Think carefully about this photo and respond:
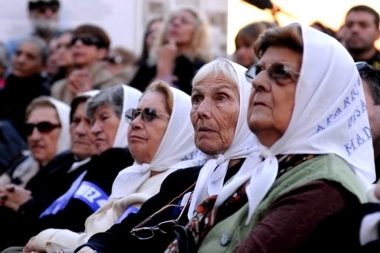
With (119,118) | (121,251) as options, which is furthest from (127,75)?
(121,251)

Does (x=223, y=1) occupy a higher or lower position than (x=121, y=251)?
lower

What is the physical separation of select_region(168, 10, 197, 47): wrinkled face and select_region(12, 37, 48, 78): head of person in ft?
8.01

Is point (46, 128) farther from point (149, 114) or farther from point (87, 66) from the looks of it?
point (149, 114)

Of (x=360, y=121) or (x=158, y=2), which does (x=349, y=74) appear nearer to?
(x=360, y=121)

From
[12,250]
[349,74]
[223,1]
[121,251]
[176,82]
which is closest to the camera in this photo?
[349,74]

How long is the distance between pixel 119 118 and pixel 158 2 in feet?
21.7

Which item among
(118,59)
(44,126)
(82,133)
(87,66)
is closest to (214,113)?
(82,133)

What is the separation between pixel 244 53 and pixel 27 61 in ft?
11.0

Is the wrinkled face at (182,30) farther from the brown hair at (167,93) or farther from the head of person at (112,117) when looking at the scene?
the brown hair at (167,93)

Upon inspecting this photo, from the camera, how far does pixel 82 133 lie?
8.72 meters

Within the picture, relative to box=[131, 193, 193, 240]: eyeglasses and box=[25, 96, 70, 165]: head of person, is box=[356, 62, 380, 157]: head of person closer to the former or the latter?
box=[131, 193, 193, 240]: eyeglasses

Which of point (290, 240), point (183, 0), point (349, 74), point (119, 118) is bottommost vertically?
point (183, 0)

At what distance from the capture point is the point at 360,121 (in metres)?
4.70

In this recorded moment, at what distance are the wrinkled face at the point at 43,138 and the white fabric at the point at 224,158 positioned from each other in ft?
13.7
